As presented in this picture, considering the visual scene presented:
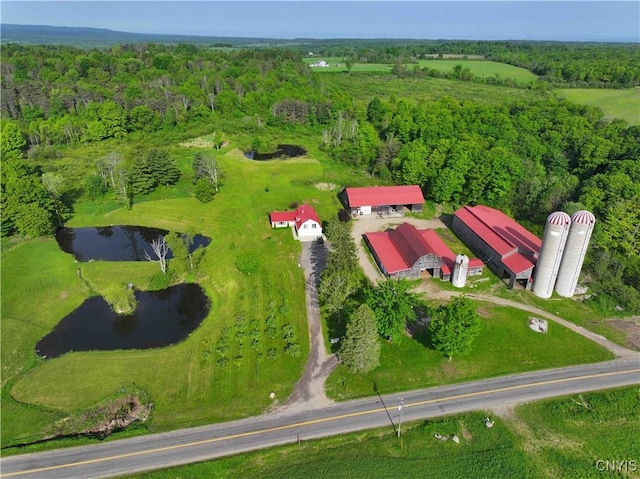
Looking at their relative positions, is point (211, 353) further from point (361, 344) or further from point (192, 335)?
point (361, 344)

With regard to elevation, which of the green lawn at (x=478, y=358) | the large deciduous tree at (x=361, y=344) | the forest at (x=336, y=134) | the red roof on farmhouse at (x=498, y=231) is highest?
the forest at (x=336, y=134)

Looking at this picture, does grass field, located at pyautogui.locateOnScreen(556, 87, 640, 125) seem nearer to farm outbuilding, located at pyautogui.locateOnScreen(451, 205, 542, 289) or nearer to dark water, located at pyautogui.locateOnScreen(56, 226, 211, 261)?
farm outbuilding, located at pyautogui.locateOnScreen(451, 205, 542, 289)

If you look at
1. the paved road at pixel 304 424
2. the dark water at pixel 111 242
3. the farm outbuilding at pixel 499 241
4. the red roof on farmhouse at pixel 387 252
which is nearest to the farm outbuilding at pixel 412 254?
the red roof on farmhouse at pixel 387 252

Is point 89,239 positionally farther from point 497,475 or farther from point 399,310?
point 497,475

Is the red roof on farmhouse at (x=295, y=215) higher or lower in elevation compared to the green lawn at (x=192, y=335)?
higher

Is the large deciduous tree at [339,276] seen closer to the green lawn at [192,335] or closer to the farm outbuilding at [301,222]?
the green lawn at [192,335]

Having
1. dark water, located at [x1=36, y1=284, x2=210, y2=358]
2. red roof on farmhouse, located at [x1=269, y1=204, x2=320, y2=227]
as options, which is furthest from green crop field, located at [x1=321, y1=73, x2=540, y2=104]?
dark water, located at [x1=36, y1=284, x2=210, y2=358]
